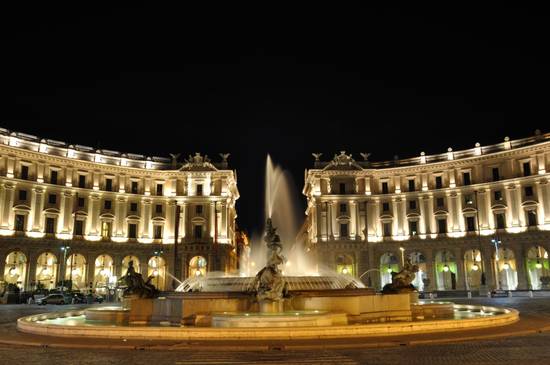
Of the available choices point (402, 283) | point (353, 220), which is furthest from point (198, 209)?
point (402, 283)

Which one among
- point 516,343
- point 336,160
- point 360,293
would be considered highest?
point 336,160

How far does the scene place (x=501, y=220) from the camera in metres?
62.8

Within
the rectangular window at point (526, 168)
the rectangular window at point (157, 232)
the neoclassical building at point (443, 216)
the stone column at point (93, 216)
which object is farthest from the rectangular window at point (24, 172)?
the rectangular window at point (526, 168)

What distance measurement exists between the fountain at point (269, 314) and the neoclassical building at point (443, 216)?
135 feet

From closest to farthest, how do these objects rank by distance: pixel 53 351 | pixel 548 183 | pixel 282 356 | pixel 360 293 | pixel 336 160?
pixel 282 356
pixel 53 351
pixel 360 293
pixel 548 183
pixel 336 160

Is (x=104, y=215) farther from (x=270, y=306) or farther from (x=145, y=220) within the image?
(x=270, y=306)

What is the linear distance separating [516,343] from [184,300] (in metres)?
10.7

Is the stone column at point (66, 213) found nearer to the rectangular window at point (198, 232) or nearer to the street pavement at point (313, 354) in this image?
the rectangular window at point (198, 232)

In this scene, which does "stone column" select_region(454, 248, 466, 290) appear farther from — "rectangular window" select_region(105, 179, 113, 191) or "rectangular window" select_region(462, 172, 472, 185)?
"rectangular window" select_region(105, 179, 113, 191)

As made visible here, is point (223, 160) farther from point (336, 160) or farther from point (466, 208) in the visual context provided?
point (466, 208)

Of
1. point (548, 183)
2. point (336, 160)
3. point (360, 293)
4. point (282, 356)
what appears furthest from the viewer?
point (336, 160)

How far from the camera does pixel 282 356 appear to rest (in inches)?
477

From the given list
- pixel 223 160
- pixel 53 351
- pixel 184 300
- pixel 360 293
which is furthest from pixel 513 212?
pixel 53 351

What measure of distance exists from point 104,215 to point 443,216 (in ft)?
141
